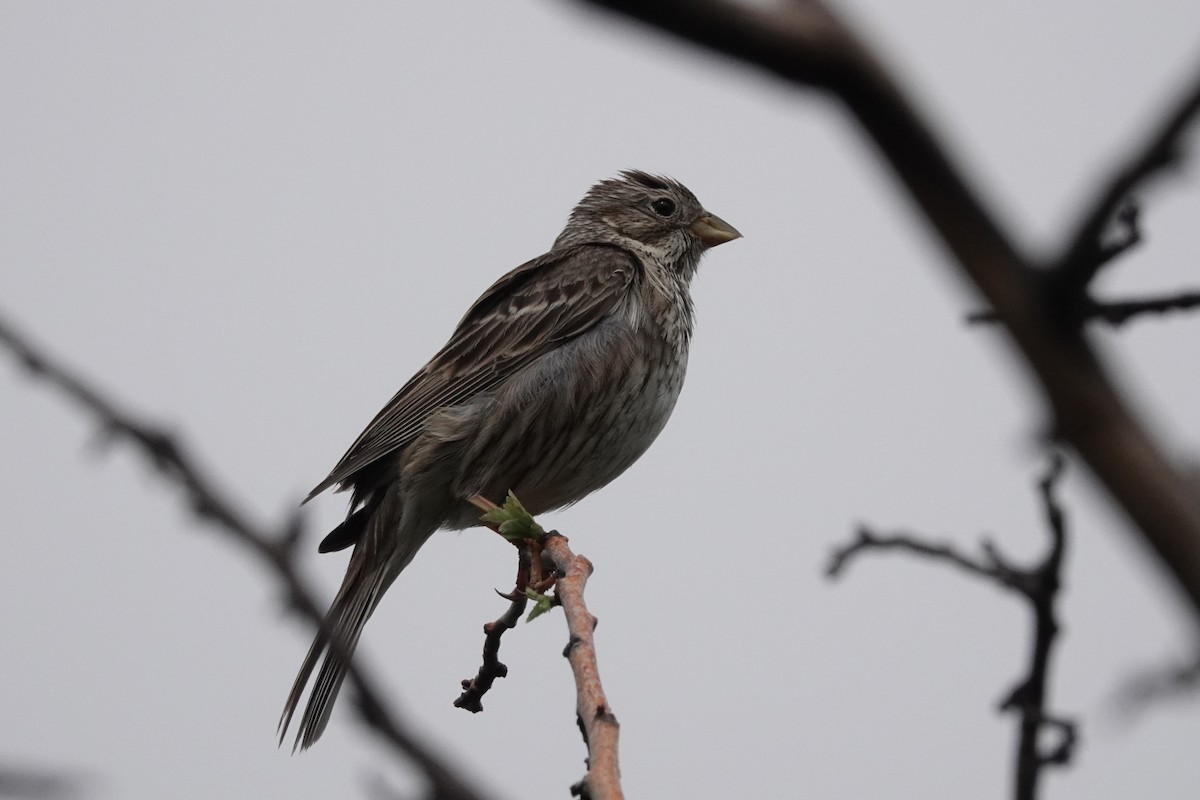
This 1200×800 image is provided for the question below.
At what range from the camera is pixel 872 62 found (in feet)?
2.83

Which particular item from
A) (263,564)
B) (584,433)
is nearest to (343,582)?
(584,433)

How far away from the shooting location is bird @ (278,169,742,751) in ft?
21.5

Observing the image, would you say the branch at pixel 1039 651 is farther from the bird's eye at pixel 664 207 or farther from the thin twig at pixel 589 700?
the bird's eye at pixel 664 207

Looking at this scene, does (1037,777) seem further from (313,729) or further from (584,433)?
(584,433)

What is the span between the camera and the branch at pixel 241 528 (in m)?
1.23

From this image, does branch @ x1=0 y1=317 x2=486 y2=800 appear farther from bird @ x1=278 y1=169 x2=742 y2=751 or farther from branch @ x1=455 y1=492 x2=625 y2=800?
bird @ x1=278 y1=169 x2=742 y2=751

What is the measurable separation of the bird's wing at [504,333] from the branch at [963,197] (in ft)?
19.3

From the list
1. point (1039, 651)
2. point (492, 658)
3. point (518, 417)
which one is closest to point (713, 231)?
point (518, 417)

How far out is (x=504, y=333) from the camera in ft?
23.7

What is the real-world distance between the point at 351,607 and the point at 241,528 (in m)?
5.02

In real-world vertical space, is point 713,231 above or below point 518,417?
above

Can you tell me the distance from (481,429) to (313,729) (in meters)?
1.74

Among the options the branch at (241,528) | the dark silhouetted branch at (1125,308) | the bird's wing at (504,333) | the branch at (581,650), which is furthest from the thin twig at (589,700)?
the bird's wing at (504,333)

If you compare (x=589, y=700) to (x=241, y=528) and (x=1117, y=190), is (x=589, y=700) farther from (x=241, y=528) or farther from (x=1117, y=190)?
(x=1117, y=190)
